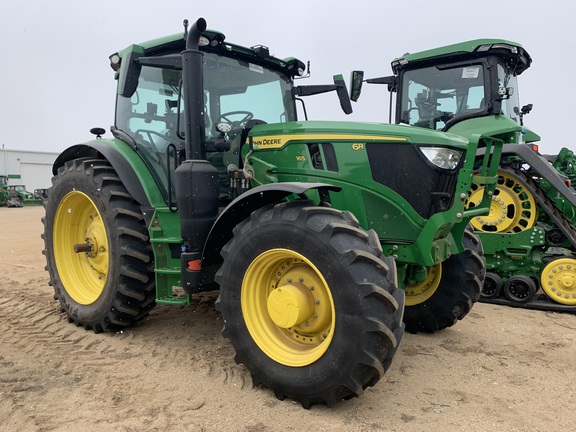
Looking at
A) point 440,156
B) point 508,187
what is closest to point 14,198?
point 508,187

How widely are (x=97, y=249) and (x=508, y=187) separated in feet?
15.4

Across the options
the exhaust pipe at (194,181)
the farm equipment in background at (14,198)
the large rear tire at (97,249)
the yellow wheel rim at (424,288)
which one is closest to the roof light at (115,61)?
the large rear tire at (97,249)

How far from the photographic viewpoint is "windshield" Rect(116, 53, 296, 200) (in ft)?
13.0

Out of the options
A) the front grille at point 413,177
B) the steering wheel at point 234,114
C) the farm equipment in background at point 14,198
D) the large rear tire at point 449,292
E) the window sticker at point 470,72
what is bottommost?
the farm equipment in background at point 14,198

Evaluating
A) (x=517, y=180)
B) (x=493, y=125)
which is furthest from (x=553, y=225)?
(x=493, y=125)

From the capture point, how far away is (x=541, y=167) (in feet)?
17.4

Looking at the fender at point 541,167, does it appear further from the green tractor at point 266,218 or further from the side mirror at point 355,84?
the side mirror at point 355,84

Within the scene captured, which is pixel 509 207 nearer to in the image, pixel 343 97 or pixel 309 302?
pixel 343 97

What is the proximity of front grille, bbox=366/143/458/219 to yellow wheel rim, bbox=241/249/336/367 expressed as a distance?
93 cm

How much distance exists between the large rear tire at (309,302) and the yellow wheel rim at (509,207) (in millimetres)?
3327

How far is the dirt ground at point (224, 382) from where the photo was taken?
2639 mm

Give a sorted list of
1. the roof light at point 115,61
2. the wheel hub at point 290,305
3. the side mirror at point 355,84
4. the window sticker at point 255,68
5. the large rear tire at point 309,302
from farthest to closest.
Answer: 1. the side mirror at point 355,84
2. the roof light at point 115,61
3. the window sticker at point 255,68
4. the wheel hub at point 290,305
5. the large rear tire at point 309,302

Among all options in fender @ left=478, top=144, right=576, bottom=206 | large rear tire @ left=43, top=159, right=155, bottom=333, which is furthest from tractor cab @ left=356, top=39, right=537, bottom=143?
large rear tire @ left=43, top=159, right=155, bottom=333

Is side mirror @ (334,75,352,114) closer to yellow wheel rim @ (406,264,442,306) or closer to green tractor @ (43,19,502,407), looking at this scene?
green tractor @ (43,19,502,407)
